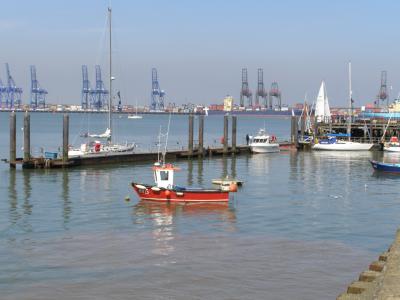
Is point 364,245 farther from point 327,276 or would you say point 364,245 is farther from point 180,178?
point 180,178

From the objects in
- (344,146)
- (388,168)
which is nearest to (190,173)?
(388,168)

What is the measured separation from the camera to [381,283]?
50.5ft

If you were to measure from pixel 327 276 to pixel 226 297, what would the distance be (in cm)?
397

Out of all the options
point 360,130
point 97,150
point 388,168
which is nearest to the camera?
point 388,168

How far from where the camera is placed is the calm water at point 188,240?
2112 centimetres

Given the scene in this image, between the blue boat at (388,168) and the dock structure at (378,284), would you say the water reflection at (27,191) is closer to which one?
the dock structure at (378,284)

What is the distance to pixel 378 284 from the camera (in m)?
15.4

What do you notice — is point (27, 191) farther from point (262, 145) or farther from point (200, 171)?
point (262, 145)

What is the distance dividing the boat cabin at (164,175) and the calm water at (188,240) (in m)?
1.42

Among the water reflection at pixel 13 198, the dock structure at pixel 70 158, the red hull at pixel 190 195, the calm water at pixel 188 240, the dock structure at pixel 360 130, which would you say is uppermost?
the dock structure at pixel 360 130

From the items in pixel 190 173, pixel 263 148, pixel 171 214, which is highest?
pixel 263 148

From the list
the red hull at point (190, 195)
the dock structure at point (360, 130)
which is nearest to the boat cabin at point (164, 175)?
the red hull at point (190, 195)

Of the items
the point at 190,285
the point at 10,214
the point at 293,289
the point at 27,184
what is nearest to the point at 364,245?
the point at 293,289

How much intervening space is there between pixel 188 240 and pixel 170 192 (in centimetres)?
887
